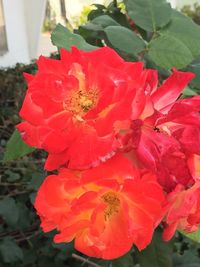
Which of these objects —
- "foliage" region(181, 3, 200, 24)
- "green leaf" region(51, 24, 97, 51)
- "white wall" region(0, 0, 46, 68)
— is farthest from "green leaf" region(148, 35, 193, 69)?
"foliage" region(181, 3, 200, 24)

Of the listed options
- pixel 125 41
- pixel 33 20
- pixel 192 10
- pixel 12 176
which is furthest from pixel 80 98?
pixel 192 10

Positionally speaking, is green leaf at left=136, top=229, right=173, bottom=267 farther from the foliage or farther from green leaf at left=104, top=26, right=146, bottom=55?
the foliage

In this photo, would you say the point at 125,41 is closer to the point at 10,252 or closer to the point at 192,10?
the point at 10,252

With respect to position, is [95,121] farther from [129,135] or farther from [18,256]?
[18,256]

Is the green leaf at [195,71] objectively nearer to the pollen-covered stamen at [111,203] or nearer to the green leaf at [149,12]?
the green leaf at [149,12]

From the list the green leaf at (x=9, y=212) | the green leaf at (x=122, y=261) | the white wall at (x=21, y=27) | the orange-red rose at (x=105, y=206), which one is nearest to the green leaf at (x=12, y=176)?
the green leaf at (x=9, y=212)

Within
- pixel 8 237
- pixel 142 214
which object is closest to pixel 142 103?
pixel 142 214
